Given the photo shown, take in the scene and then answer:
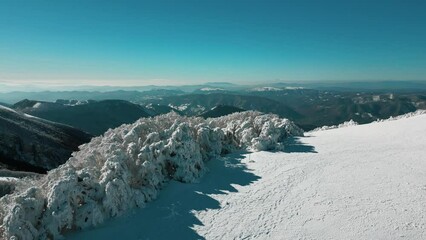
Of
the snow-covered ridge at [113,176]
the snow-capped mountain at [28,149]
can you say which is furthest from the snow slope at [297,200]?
the snow-capped mountain at [28,149]

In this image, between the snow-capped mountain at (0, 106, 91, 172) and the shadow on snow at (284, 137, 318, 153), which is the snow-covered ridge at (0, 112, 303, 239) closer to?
the shadow on snow at (284, 137, 318, 153)

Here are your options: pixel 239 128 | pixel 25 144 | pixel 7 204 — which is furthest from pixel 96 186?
pixel 25 144

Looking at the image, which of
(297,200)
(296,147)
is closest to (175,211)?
(297,200)

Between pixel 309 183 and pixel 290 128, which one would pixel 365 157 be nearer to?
pixel 309 183

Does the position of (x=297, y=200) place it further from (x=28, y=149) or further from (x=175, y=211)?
(x=28, y=149)

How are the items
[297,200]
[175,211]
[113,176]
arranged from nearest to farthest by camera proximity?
[113,176] < [175,211] < [297,200]

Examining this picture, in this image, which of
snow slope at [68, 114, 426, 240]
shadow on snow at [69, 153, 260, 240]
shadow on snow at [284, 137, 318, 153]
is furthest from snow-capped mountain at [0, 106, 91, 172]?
shadow on snow at [284, 137, 318, 153]
